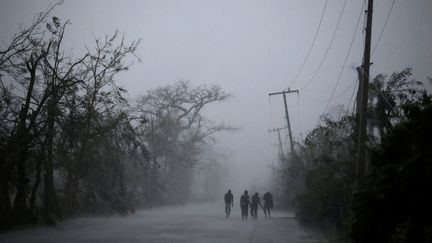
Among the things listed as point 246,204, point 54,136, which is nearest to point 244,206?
point 246,204

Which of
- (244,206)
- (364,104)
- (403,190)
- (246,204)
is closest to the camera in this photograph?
(403,190)

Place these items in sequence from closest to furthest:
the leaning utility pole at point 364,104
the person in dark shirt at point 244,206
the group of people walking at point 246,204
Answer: the leaning utility pole at point 364,104
the person in dark shirt at point 244,206
the group of people walking at point 246,204

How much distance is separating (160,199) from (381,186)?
1536 inches

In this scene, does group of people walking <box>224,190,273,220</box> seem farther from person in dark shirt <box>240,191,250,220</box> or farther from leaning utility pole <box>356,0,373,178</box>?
leaning utility pole <box>356,0,373,178</box>

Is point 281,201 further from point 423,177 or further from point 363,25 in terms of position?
point 423,177

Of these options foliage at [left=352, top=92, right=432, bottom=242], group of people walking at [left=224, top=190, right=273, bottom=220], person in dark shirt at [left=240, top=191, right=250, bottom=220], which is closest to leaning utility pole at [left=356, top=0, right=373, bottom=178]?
foliage at [left=352, top=92, right=432, bottom=242]

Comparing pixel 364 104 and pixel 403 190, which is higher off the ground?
pixel 364 104

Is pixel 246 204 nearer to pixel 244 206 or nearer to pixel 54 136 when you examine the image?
pixel 244 206

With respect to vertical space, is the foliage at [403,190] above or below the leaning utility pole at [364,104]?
below

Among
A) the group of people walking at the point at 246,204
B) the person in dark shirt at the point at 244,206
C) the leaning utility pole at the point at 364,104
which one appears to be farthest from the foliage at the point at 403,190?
the group of people walking at the point at 246,204

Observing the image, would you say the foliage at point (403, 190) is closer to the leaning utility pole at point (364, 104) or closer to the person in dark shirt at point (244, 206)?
the leaning utility pole at point (364, 104)

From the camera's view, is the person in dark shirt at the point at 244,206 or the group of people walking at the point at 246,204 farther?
the group of people walking at the point at 246,204

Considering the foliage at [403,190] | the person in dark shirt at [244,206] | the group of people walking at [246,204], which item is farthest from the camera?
the group of people walking at [246,204]

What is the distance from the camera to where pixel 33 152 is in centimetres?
1716
